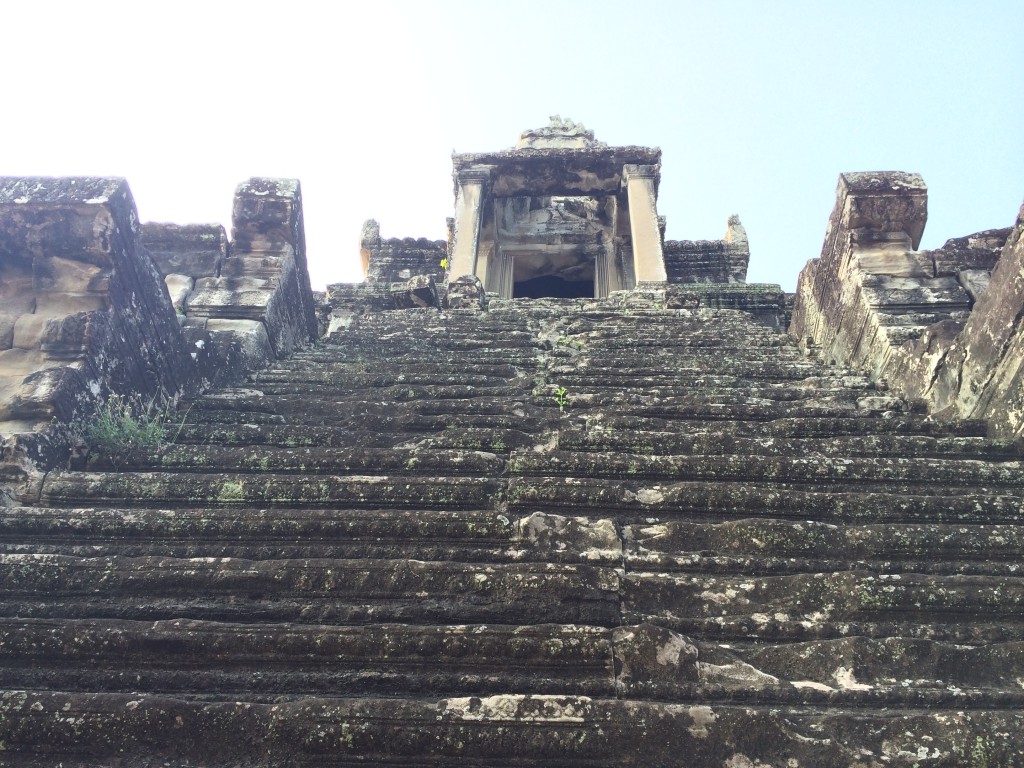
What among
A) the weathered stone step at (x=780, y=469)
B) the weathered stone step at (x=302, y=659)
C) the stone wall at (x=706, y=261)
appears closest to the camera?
the weathered stone step at (x=302, y=659)

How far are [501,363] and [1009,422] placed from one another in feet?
10.9

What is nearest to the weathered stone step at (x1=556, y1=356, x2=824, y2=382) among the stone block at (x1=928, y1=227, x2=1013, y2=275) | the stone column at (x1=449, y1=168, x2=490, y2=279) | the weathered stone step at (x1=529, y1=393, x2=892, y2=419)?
the weathered stone step at (x1=529, y1=393, x2=892, y2=419)

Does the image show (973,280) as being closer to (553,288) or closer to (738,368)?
(738,368)

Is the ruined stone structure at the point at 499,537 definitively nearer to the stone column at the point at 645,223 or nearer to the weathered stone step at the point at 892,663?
the weathered stone step at the point at 892,663

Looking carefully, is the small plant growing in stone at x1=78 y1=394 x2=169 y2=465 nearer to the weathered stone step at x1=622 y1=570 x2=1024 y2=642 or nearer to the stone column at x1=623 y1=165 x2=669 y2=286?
the weathered stone step at x1=622 y1=570 x2=1024 y2=642

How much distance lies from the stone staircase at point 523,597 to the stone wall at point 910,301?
0.44 metres

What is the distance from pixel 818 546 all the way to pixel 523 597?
125 centimetres

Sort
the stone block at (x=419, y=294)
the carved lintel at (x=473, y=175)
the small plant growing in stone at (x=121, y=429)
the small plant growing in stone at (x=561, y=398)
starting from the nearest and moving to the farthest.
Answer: the small plant growing in stone at (x=121, y=429)
the small plant growing in stone at (x=561, y=398)
the stone block at (x=419, y=294)
the carved lintel at (x=473, y=175)

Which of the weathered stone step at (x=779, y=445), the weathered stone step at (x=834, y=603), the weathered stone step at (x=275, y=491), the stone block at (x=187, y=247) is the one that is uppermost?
the stone block at (x=187, y=247)

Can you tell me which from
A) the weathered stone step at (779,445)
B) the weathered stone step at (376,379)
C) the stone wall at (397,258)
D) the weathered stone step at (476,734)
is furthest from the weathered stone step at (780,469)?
the stone wall at (397,258)

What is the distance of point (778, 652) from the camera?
2506mm

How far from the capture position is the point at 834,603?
275 centimetres

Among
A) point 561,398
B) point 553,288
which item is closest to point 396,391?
point 561,398

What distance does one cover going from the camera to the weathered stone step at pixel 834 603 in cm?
263
